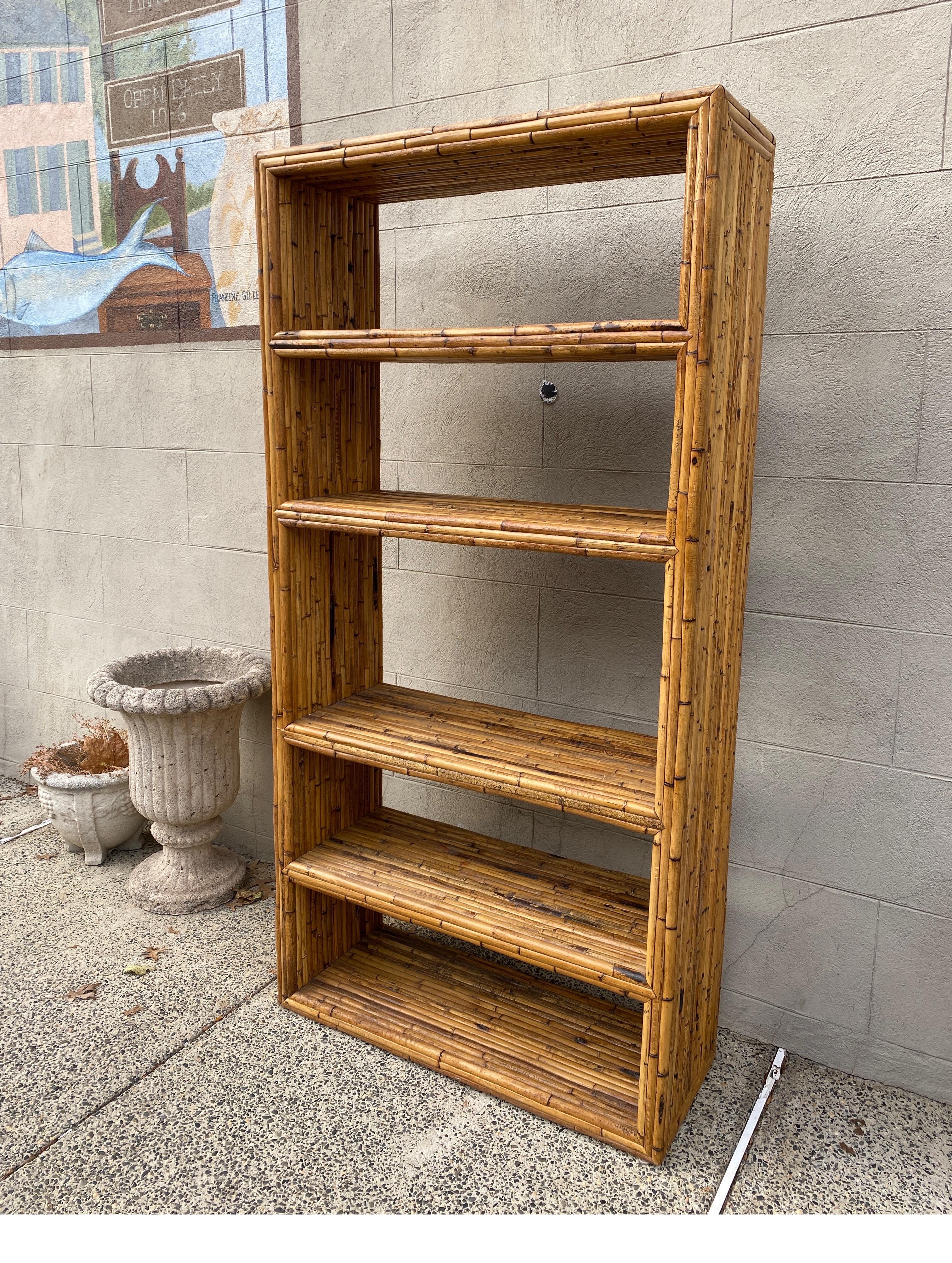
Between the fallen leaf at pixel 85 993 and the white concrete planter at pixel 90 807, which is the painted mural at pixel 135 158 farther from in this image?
the fallen leaf at pixel 85 993

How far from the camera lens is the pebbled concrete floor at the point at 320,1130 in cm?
168

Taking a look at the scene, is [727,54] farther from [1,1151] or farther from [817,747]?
[1,1151]

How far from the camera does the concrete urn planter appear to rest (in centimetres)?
247

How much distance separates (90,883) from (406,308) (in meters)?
1.90

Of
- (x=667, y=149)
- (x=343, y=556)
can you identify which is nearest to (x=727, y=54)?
(x=667, y=149)

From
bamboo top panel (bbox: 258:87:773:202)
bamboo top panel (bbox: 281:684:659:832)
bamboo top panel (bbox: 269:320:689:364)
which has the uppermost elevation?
bamboo top panel (bbox: 258:87:773:202)

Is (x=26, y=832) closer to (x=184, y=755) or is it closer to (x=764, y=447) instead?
(x=184, y=755)

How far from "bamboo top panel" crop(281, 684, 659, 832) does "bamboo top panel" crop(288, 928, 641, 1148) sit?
1.84ft

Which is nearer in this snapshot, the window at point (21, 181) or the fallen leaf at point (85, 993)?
the fallen leaf at point (85, 993)

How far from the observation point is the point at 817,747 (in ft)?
6.50

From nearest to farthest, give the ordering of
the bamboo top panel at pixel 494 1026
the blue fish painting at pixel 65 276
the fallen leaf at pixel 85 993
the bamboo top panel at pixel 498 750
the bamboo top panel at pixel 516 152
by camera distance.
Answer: the bamboo top panel at pixel 516 152
the bamboo top panel at pixel 498 750
the bamboo top panel at pixel 494 1026
the fallen leaf at pixel 85 993
the blue fish painting at pixel 65 276

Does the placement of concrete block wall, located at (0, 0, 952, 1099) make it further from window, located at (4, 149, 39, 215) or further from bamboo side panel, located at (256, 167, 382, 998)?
window, located at (4, 149, 39, 215)

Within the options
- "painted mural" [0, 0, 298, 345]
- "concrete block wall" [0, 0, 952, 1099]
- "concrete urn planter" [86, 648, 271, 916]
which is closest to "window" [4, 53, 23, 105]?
"painted mural" [0, 0, 298, 345]

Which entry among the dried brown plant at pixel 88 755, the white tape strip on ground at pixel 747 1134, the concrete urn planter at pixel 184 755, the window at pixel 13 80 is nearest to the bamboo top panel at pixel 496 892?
the white tape strip on ground at pixel 747 1134
